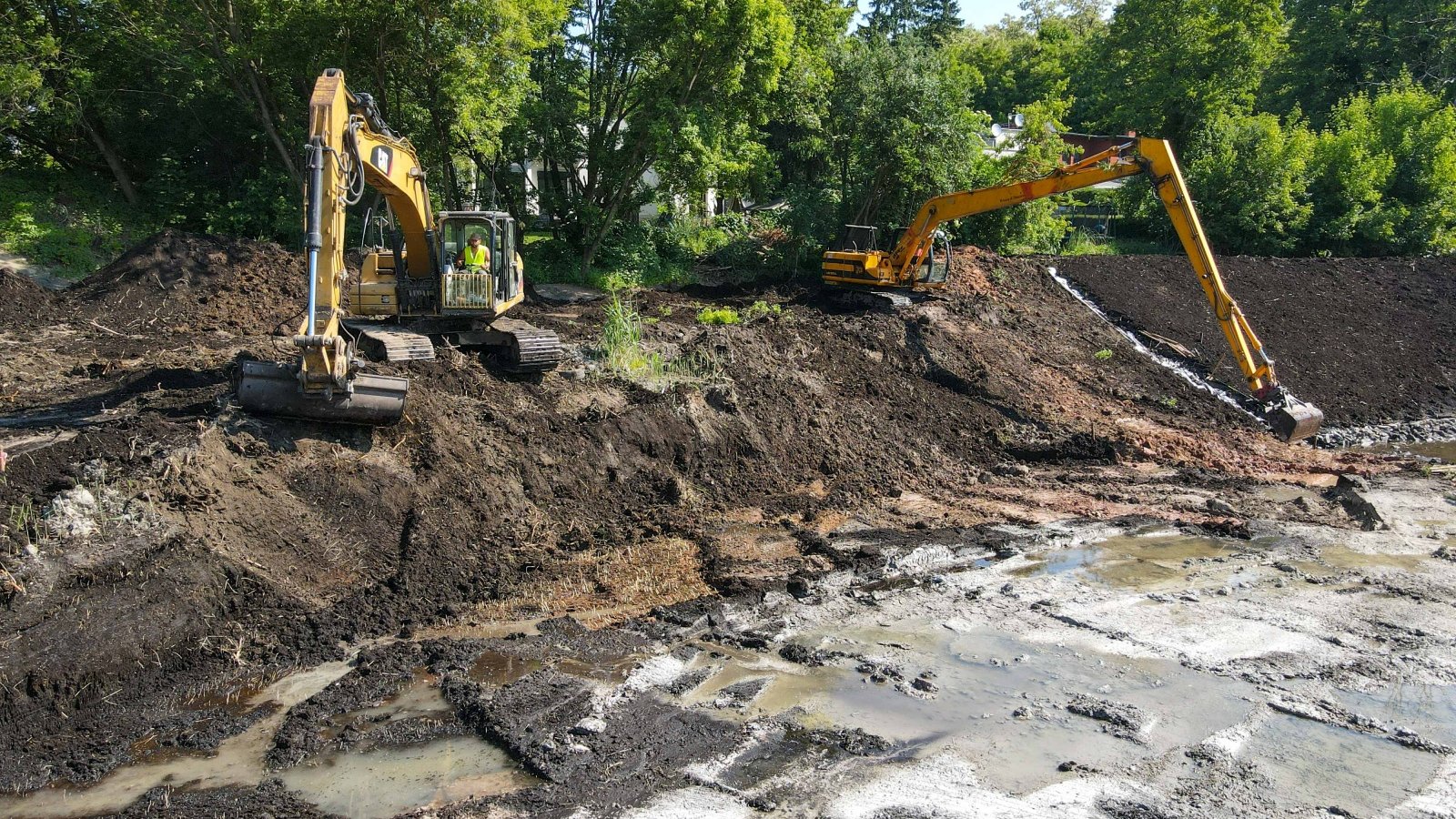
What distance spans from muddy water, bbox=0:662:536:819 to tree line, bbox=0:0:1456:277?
43.0 ft

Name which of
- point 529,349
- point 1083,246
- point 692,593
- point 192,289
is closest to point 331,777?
point 692,593

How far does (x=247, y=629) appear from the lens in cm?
773

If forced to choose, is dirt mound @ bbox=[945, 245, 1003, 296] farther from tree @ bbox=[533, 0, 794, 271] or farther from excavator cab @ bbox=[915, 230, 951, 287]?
tree @ bbox=[533, 0, 794, 271]

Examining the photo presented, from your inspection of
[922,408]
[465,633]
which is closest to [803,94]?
[922,408]

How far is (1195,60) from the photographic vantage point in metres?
29.0

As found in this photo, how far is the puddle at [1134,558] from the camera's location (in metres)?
9.81

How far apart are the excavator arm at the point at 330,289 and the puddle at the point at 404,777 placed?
378 centimetres

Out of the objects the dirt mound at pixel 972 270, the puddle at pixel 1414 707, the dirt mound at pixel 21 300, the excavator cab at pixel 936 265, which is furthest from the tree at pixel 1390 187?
the dirt mound at pixel 21 300

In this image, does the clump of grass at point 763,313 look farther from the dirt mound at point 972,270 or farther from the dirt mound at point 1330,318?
the dirt mound at point 1330,318

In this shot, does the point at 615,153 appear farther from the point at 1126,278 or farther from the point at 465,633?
the point at 465,633

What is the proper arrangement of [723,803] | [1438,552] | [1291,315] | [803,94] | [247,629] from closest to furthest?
[723,803] < [247,629] < [1438,552] < [1291,315] < [803,94]

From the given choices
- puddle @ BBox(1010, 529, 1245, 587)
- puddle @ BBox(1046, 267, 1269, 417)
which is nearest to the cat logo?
puddle @ BBox(1010, 529, 1245, 587)

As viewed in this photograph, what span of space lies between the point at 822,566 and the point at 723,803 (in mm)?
4059

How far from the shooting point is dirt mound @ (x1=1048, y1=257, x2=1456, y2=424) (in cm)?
1750
